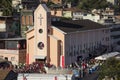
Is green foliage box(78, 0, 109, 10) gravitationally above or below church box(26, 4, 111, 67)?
below

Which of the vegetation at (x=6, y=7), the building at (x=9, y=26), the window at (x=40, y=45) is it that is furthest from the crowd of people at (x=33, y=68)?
the vegetation at (x=6, y=7)

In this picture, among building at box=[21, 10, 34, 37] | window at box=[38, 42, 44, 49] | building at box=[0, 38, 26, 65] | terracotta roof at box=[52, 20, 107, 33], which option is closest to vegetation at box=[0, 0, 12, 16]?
building at box=[21, 10, 34, 37]

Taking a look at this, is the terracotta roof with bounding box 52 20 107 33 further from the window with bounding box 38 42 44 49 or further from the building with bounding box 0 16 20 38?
the building with bounding box 0 16 20 38

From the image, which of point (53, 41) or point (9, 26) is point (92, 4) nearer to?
point (9, 26)

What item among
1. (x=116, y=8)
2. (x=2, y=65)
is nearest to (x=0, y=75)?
(x=2, y=65)

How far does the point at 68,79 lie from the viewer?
31281mm

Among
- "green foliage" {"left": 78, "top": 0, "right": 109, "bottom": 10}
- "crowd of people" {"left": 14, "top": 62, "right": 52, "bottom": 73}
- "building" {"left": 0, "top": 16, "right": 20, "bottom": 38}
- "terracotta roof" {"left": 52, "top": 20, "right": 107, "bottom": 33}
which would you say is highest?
"terracotta roof" {"left": 52, "top": 20, "right": 107, "bottom": 33}

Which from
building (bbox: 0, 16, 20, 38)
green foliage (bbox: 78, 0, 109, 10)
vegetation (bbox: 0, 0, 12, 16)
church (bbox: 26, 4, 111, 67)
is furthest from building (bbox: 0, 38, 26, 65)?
green foliage (bbox: 78, 0, 109, 10)

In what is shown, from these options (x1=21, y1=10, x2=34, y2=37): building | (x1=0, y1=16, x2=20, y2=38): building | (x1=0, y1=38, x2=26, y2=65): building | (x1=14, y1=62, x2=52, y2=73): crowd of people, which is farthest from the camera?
(x1=21, y1=10, x2=34, y2=37): building

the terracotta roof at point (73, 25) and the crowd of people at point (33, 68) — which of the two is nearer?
the crowd of people at point (33, 68)

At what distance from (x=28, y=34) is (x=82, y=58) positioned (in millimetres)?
5083

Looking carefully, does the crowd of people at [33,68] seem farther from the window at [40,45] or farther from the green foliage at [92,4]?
the green foliage at [92,4]

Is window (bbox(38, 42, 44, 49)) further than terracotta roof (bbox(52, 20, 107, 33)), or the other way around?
terracotta roof (bbox(52, 20, 107, 33))

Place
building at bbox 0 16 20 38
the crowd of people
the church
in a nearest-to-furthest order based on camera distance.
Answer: the crowd of people, the church, building at bbox 0 16 20 38
